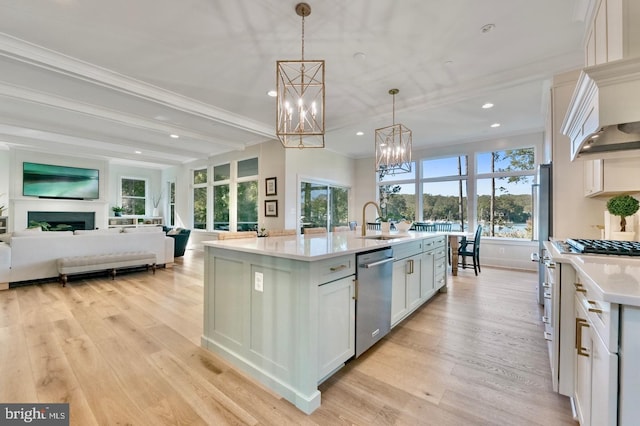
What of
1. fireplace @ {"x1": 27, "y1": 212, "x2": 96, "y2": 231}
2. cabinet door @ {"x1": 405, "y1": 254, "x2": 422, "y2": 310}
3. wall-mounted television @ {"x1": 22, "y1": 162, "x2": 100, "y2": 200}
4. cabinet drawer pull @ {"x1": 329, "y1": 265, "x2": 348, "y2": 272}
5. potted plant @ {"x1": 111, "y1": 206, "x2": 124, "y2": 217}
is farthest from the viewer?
potted plant @ {"x1": 111, "y1": 206, "x2": 124, "y2": 217}

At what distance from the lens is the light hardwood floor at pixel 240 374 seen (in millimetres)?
1601

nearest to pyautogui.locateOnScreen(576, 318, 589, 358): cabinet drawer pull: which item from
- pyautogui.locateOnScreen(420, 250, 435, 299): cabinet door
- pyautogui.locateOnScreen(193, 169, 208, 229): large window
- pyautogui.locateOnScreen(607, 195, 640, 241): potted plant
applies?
pyautogui.locateOnScreen(607, 195, 640, 241): potted plant

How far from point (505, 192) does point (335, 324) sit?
6.04 metres

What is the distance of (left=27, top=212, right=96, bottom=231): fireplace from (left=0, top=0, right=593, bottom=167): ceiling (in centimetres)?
363

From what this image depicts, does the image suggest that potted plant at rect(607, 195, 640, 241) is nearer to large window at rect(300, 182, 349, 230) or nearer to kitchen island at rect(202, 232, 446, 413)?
kitchen island at rect(202, 232, 446, 413)

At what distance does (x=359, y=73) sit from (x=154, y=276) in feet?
16.1

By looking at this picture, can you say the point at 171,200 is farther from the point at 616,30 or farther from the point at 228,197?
the point at 616,30

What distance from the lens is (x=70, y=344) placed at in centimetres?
241

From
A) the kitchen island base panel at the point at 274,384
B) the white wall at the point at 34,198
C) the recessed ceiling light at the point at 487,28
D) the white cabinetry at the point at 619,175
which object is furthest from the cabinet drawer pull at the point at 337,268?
the white wall at the point at 34,198

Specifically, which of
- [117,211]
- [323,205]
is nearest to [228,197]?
[323,205]

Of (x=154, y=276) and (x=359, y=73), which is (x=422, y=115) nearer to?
(x=359, y=73)

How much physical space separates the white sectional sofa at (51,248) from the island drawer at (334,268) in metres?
4.97

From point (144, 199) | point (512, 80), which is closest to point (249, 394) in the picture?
point (512, 80)

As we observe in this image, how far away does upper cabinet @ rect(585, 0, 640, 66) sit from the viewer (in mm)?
1568
